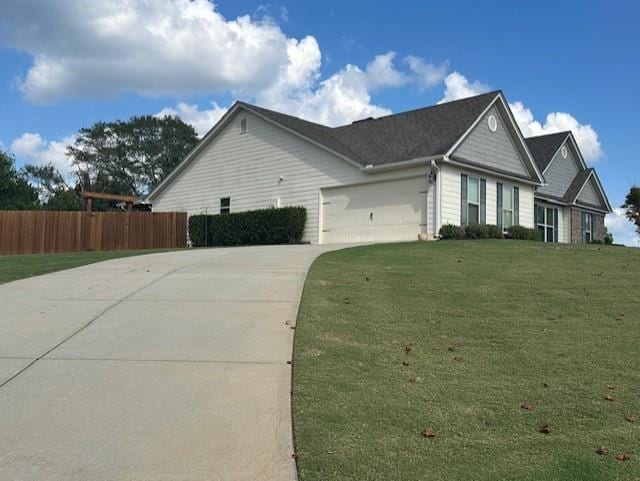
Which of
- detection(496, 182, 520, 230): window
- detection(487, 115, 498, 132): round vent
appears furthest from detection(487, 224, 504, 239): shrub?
detection(487, 115, 498, 132): round vent

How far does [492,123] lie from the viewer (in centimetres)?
2362

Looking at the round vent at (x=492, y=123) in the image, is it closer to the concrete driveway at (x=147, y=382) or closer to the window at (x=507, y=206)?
the window at (x=507, y=206)

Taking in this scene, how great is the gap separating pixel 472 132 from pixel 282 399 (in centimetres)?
1868

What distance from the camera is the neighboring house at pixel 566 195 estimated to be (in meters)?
28.7

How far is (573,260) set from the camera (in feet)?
46.4

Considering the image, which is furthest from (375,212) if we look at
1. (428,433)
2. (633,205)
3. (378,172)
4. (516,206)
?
(633,205)

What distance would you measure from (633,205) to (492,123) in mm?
18642

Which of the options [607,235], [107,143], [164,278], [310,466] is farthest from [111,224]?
[107,143]

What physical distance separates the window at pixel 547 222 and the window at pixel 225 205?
13.9 m

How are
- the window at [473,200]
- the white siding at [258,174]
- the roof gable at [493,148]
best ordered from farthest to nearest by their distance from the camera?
1. the white siding at [258,174]
2. the roof gable at [493,148]
3. the window at [473,200]

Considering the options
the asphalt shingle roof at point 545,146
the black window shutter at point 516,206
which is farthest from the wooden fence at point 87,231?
the asphalt shingle roof at point 545,146

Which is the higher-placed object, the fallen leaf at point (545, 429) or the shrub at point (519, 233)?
the shrub at point (519, 233)

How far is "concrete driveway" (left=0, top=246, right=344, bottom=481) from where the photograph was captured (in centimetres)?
429

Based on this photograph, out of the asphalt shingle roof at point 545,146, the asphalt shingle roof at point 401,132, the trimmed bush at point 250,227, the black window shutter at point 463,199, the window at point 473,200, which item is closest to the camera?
the black window shutter at point 463,199
